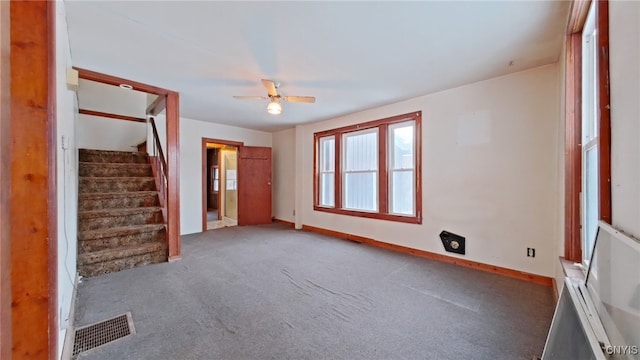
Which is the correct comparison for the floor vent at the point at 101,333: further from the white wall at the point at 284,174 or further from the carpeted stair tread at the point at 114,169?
the white wall at the point at 284,174

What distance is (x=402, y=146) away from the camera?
4215mm

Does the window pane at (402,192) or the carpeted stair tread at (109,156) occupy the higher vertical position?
the carpeted stair tread at (109,156)

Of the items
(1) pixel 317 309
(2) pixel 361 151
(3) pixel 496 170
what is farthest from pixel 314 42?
(2) pixel 361 151

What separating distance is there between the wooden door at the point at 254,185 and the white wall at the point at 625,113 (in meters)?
5.86

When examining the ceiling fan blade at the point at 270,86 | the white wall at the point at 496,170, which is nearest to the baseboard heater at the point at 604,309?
the white wall at the point at 496,170

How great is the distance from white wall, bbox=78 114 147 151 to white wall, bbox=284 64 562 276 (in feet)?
18.4

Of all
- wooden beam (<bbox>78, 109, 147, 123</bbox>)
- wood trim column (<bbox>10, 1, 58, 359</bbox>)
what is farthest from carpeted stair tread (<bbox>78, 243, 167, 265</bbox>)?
wooden beam (<bbox>78, 109, 147, 123</bbox>)

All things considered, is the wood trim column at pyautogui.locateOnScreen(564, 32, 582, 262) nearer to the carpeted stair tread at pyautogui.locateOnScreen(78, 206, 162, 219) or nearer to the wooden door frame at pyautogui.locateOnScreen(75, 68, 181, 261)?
the wooden door frame at pyautogui.locateOnScreen(75, 68, 181, 261)

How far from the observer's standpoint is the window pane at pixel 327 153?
5.36m

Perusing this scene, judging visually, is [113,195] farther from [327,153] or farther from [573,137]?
[573,137]

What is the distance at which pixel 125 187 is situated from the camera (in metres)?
4.13

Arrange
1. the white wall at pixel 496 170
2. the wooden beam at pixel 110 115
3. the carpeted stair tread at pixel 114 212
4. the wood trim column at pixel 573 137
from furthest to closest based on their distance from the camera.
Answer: the wooden beam at pixel 110 115
the carpeted stair tread at pixel 114 212
the white wall at pixel 496 170
the wood trim column at pixel 573 137

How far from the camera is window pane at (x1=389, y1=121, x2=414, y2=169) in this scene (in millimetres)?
4094

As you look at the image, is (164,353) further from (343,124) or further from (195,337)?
(343,124)
